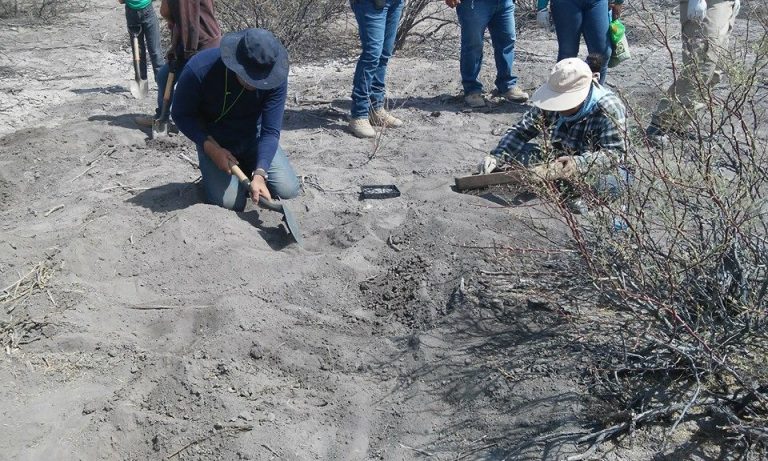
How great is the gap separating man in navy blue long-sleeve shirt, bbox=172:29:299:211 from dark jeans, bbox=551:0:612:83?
2.60 m

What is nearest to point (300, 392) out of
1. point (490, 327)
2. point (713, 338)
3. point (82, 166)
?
point (490, 327)

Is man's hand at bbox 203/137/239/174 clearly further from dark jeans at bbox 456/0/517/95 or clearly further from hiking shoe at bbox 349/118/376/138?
dark jeans at bbox 456/0/517/95

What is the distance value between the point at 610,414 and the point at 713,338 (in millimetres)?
465

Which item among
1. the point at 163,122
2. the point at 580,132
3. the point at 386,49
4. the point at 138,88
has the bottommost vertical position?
the point at 138,88

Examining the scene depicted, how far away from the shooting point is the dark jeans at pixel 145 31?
22.8ft

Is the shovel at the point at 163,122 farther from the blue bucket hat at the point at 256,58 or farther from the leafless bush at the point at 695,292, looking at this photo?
the leafless bush at the point at 695,292

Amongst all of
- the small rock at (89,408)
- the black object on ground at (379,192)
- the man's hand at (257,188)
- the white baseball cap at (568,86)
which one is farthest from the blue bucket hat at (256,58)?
the small rock at (89,408)

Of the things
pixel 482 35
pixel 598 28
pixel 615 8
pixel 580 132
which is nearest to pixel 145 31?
pixel 482 35

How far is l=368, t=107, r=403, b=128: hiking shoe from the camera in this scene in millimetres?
6547

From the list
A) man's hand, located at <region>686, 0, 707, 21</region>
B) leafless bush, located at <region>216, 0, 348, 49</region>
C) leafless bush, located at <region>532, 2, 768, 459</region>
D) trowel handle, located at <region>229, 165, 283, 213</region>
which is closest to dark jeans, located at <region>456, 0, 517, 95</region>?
man's hand, located at <region>686, 0, 707, 21</region>

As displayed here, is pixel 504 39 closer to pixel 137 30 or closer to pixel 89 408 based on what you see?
pixel 137 30

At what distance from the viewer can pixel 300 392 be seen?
137 inches

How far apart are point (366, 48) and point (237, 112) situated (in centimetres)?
160

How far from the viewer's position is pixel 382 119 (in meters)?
6.55
